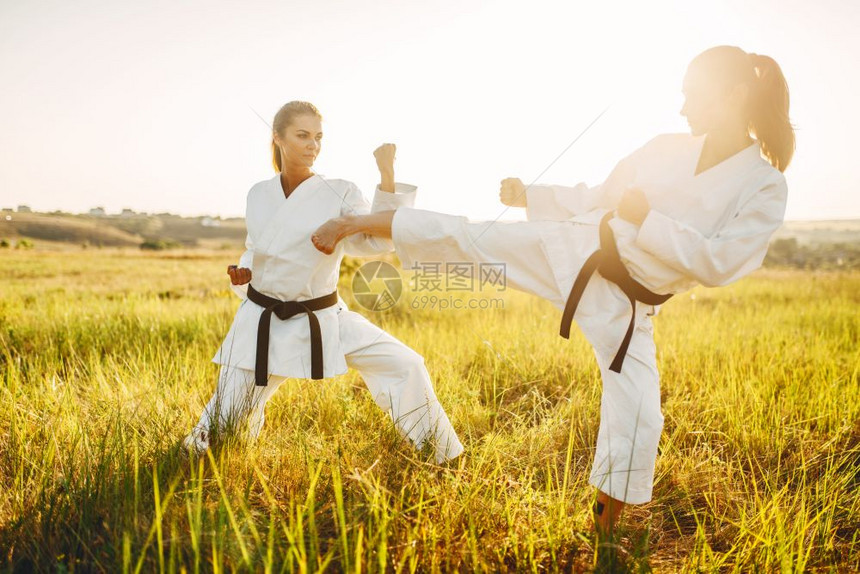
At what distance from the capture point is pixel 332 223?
8.12 ft

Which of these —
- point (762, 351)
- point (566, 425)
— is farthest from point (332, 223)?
point (762, 351)

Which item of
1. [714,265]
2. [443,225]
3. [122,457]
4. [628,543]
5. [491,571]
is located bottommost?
[628,543]

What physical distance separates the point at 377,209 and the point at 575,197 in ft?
3.46

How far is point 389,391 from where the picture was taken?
2596 millimetres

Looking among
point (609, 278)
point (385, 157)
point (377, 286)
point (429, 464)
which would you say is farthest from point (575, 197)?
point (377, 286)

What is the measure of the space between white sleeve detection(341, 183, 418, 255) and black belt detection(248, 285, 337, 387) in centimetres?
34

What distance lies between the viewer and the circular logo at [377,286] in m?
6.92

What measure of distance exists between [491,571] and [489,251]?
128 cm

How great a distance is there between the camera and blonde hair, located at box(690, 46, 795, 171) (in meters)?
2.18

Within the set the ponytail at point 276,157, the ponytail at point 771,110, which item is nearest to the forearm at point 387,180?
the ponytail at point 276,157

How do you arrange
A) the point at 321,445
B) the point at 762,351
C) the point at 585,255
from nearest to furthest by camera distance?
the point at 585,255 < the point at 321,445 < the point at 762,351

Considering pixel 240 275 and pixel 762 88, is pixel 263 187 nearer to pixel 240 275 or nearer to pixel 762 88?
pixel 240 275

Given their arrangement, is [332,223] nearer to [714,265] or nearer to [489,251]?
[489,251]

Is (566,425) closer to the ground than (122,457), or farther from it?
closer to the ground
